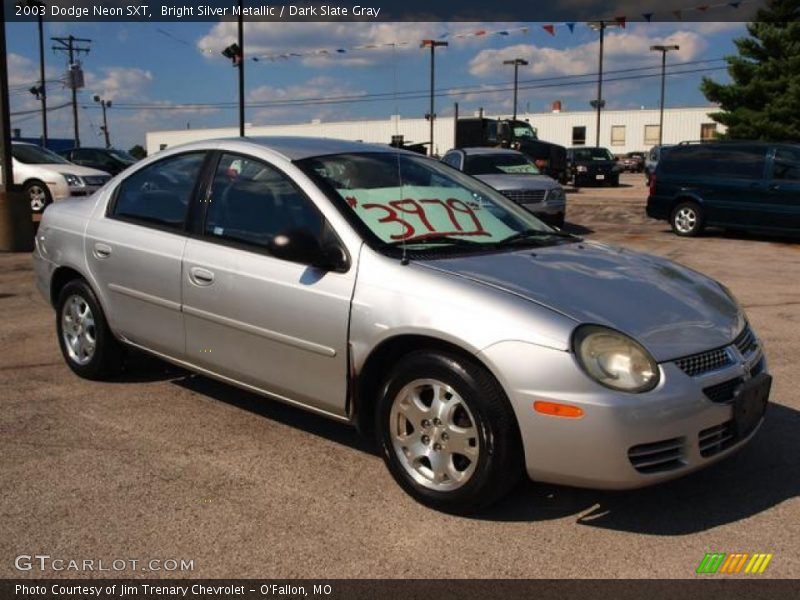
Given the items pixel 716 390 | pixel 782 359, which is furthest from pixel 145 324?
pixel 782 359

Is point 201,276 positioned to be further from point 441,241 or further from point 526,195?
point 526,195

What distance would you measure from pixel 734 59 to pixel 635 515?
2974 cm

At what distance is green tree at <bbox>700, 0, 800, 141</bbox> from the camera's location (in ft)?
91.5

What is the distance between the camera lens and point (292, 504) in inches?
138

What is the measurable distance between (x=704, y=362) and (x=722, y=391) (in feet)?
0.45

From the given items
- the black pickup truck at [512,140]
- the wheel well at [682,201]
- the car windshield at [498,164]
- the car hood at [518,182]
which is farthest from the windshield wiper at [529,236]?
the black pickup truck at [512,140]

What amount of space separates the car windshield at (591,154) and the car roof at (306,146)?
96.9 feet

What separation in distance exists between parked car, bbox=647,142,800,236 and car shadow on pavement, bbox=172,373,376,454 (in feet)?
36.9

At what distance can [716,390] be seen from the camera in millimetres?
3232

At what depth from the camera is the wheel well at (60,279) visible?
5199mm

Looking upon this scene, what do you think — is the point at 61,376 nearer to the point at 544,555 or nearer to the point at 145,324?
the point at 145,324

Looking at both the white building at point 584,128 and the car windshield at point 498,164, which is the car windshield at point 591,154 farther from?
the white building at point 584,128

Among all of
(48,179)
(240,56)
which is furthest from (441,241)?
(240,56)

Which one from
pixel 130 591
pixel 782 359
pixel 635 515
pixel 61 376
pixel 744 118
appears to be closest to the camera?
pixel 130 591
